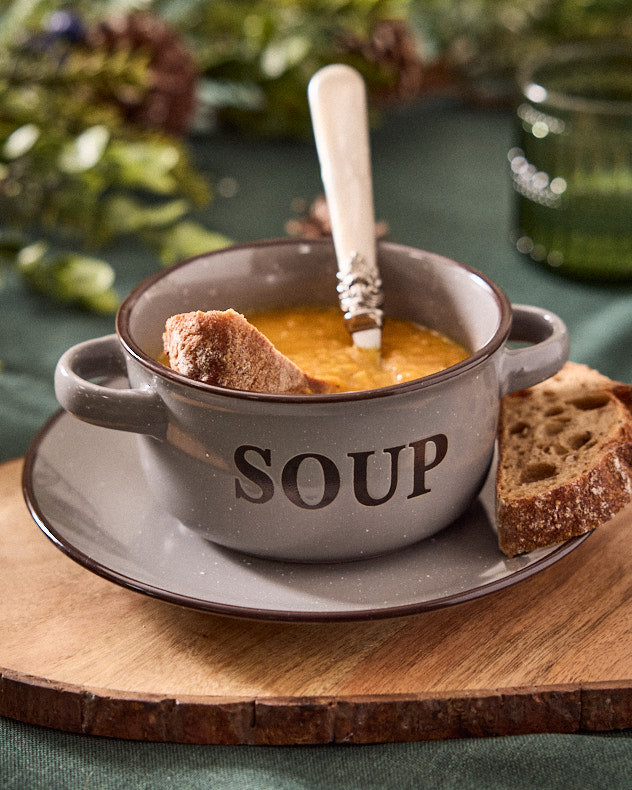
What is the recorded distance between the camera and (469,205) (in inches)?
104

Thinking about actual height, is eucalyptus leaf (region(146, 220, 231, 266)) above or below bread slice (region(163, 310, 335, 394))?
below

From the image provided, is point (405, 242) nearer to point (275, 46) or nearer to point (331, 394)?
point (275, 46)

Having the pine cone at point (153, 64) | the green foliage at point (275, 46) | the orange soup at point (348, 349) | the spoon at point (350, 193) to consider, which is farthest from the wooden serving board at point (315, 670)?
the green foliage at point (275, 46)

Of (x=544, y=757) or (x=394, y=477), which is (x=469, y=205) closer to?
(x=394, y=477)

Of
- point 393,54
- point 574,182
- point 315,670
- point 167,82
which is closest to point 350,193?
point 315,670

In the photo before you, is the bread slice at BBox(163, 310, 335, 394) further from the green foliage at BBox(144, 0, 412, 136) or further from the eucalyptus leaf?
the green foliage at BBox(144, 0, 412, 136)

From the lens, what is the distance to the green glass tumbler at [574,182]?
211 centimetres

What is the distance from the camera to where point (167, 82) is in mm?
2670

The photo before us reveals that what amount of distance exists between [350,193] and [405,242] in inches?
41.8

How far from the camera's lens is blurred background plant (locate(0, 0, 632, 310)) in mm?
2211

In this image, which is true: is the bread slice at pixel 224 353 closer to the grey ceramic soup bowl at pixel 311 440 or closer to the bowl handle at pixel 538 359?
the grey ceramic soup bowl at pixel 311 440

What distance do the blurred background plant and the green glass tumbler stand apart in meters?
0.74

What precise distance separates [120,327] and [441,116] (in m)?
2.29

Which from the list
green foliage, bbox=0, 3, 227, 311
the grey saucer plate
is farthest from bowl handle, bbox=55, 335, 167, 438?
green foliage, bbox=0, 3, 227, 311
